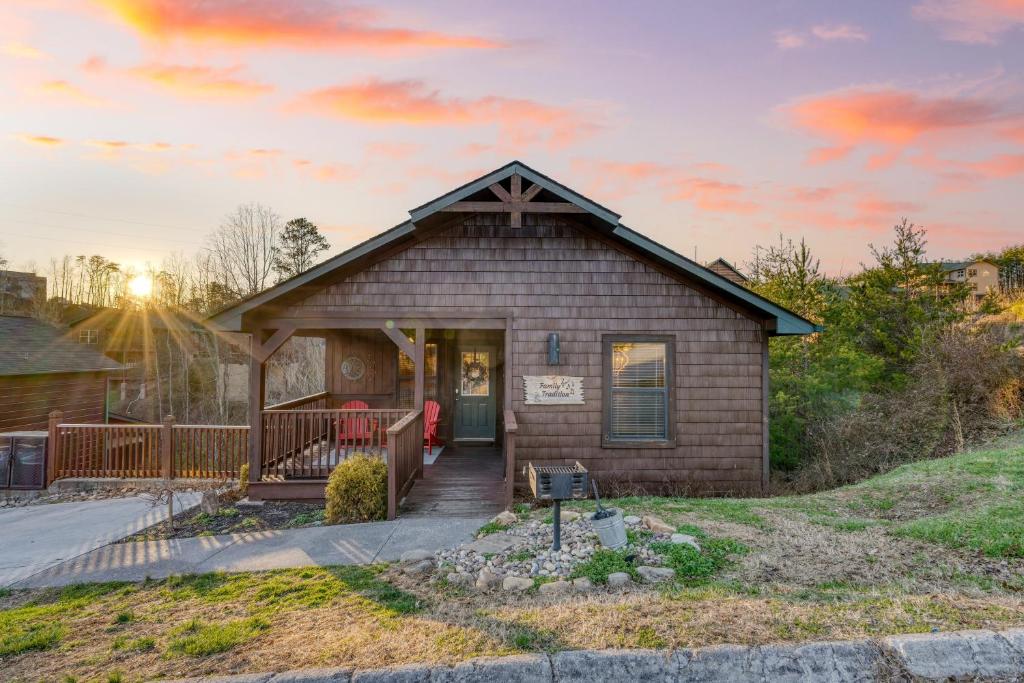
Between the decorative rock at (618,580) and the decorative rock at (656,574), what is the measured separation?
0.14 metres

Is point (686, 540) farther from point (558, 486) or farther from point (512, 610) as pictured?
point (512, 610)

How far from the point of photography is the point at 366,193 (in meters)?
13.1

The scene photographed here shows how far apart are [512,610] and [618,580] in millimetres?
982

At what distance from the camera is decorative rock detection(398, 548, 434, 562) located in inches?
194

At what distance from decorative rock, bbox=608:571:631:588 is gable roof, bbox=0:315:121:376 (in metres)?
17.3

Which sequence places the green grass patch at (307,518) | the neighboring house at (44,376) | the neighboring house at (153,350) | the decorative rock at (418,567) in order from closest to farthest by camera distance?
the decorative rock at (418,567), the green grass patch at (307,518), the neighboring house at (44,376), the neighboring house at (153,350)

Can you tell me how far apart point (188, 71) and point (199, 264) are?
23258 millimetres

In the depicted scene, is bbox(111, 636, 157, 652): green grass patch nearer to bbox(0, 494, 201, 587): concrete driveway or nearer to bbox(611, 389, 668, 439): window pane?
bbox(0, 494, 201, 587): concrete driveway

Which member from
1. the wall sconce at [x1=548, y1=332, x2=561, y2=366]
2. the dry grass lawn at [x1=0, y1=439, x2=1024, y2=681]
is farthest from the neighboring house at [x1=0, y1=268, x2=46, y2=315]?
the wall sconce at [x1=548, y1=332, x2=561, y2=366]

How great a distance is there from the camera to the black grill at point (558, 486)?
15.6 ft

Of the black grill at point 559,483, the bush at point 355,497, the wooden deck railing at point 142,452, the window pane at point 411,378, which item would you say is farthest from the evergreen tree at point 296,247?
the black grill at point 559,483

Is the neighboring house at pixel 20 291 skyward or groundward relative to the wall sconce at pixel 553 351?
skyward

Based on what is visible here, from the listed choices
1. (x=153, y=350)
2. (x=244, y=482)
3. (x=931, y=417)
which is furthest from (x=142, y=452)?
(x=153, y=350)

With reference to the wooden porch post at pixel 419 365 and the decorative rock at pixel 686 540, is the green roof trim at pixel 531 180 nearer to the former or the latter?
the wooden porch post at pixel 419 365
